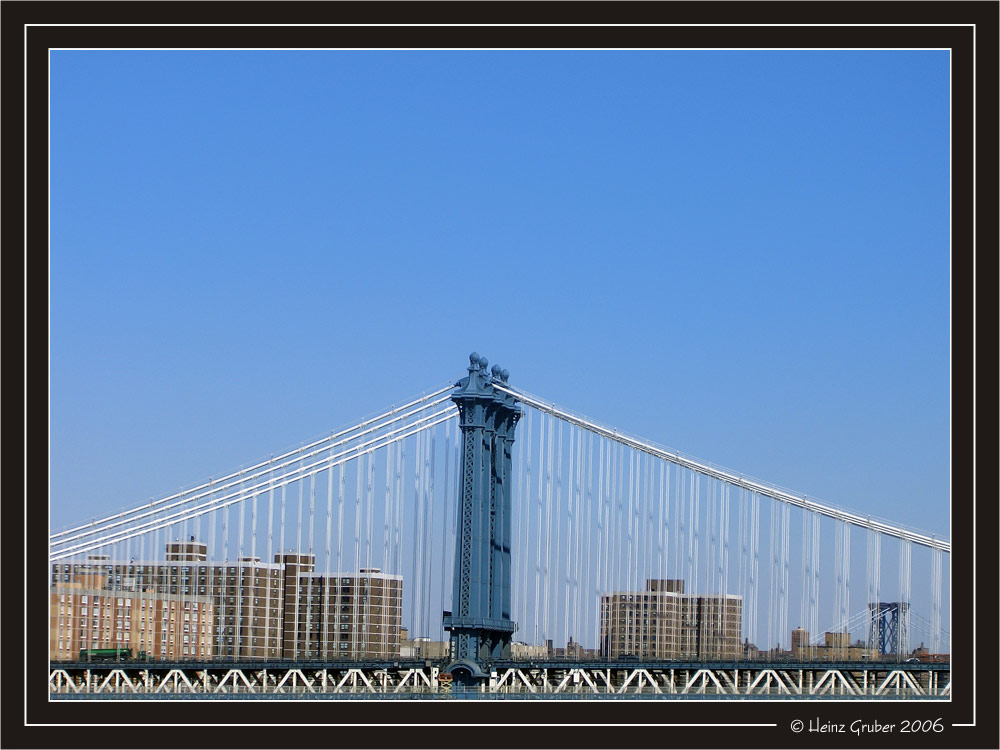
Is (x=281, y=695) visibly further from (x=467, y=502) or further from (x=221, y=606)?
(x=221, y=606)

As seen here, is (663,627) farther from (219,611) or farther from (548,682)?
(548,682)

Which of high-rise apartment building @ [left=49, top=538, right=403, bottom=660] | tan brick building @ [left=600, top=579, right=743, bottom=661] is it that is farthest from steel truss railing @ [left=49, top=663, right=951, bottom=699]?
tan brick building @ [left=600, top=579, right=743, bottom=661]

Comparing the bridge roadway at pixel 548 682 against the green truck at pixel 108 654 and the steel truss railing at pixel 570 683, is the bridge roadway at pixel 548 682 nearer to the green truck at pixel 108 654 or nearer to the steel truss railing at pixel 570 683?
the steel truss railing at pixel 570 683

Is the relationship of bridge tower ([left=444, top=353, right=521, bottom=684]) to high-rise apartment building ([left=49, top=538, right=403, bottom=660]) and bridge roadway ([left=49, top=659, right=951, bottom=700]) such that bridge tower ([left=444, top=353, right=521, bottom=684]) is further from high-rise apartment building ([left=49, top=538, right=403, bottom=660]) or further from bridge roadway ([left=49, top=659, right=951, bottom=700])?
high-rise apartment building ([left=49, top=538, right=403, bottom=660])

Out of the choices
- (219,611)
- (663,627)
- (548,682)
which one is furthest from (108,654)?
(663,627)

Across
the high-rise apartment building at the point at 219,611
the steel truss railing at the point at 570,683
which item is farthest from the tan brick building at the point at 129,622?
the steel truss railing at the point at 570,683
